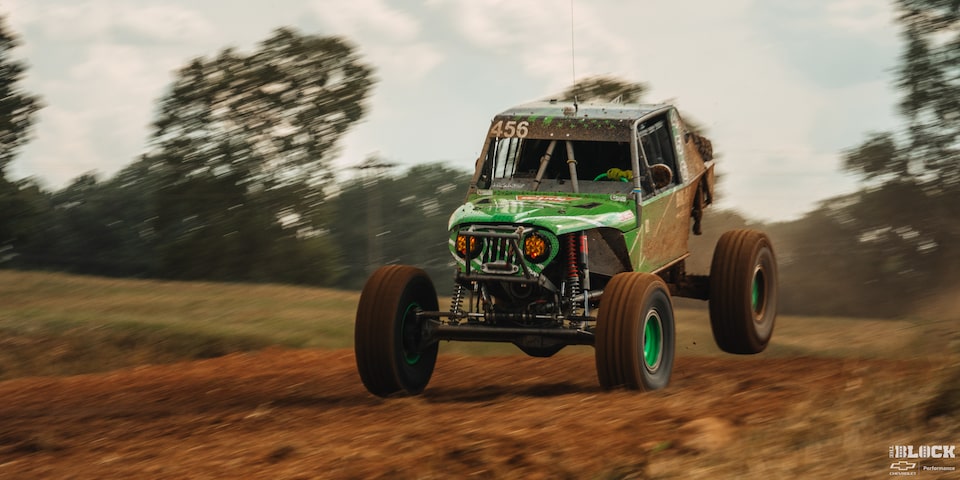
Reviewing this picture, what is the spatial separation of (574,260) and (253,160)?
22.5 metres

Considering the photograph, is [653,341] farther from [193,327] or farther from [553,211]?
A: [193,327]

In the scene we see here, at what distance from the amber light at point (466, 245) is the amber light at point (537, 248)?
436 mm

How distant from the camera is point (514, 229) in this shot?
32.9ft

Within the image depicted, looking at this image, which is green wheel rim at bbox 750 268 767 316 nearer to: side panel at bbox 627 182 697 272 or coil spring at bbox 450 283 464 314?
side panel at bbox 627 182 697 272

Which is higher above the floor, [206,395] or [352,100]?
[352,100]

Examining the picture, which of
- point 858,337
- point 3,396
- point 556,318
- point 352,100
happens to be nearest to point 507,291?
point 556,318

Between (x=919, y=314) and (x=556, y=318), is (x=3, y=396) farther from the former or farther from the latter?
(x=919, y=314)

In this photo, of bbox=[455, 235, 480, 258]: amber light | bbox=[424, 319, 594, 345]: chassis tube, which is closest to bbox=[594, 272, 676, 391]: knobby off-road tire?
bbox=[424, 319, 594, 345]: chassis tube

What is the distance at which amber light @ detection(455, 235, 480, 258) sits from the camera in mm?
10133

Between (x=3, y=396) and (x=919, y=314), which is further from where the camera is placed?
(x=919, y=314)

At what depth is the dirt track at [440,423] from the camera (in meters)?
7.46

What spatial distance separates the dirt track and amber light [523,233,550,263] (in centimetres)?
114

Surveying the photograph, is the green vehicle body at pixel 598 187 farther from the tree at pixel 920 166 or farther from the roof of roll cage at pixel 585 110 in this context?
the tree at pixel 920 166

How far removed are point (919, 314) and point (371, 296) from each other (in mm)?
16080
